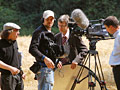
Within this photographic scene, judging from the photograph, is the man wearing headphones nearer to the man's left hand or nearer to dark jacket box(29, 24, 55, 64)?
dark jacket box(29, 24, 55, 64)

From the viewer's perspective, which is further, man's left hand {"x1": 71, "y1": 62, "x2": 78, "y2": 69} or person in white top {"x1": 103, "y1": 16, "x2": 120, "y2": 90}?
man's left hand {"x1": 71, "y1": 62, "x2": 78, "y2": 69}

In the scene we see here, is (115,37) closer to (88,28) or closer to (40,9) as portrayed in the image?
(88,28)

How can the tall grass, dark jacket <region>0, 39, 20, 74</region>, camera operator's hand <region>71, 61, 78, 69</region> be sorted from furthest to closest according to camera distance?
the tall grass
camera operator's hand <region>71, 61, 78, 69</region>
dark jacket <region>0, 39, 20, 74</region>

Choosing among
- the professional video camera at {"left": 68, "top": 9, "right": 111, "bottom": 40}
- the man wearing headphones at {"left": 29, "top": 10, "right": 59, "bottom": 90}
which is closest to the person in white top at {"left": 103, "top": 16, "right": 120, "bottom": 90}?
the professional video camera at {"left": 68, "top": 9, "right": 111, "bottom": 40}

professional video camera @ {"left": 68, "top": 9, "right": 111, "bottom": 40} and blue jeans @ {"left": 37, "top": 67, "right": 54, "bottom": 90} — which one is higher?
professional video camera @ {"left": 68, "top": 9, "right": 111, "bottom": 40}

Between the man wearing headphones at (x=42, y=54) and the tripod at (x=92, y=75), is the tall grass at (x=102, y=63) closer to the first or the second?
the tripod at (x=92, y=75)

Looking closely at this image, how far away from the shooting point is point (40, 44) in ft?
10.2

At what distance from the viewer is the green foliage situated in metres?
16.8

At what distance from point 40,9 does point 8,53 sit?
1663 cm

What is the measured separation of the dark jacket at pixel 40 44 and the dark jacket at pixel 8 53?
226mm

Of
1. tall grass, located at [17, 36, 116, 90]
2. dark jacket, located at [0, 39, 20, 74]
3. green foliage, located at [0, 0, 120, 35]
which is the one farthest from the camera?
green foliage, located at [0, 0, 120, 35]

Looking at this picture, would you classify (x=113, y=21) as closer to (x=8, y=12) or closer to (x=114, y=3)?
(x=114, y=3)

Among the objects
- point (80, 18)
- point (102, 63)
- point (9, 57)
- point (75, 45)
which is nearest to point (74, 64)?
point (75, 45)

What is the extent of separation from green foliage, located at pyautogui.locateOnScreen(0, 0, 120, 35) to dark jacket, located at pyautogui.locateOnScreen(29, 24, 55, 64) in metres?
13.1
